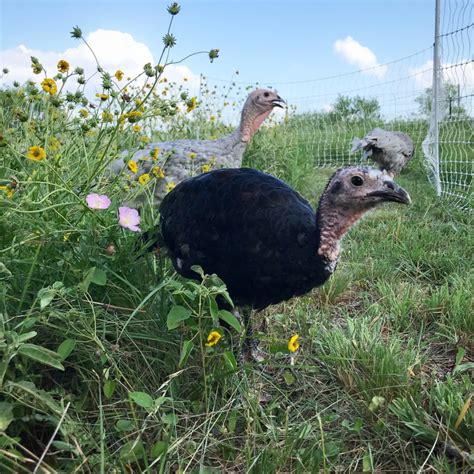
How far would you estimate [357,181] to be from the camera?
76.5 inches

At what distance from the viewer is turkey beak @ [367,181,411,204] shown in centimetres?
190

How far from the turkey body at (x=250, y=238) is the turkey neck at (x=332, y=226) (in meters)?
0.03

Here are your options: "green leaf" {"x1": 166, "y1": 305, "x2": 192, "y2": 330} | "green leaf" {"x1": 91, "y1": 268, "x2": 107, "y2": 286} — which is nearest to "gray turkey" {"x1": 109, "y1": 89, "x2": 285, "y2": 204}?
"green leaf" {"x1": 91, "y1": 268, "x2": 107, "y2": 286}

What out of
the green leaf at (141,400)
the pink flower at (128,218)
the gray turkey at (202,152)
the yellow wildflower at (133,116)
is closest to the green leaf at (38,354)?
the green leaf at (141,400)

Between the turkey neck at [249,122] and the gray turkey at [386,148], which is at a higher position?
the turkey neck at [249,122]

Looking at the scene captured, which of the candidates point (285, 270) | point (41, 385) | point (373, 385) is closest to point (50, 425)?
point (41, 385)

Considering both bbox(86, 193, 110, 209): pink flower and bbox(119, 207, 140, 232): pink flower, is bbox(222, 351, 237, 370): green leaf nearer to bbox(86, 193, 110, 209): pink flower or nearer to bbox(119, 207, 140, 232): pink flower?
bbox(119, 207, 140, 232): pink flower

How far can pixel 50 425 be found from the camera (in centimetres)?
158

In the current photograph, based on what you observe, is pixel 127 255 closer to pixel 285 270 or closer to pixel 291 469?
pixel 285 270

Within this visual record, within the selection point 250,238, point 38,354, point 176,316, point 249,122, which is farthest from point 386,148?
point 38,354

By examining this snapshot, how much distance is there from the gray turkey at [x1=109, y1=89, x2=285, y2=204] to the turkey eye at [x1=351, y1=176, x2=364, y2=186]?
5.56 feet

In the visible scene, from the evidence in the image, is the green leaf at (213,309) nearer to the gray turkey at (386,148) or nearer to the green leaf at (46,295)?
the green leaf at (46,295)

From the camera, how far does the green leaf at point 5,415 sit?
1380 mm

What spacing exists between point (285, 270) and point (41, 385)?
1051mm
